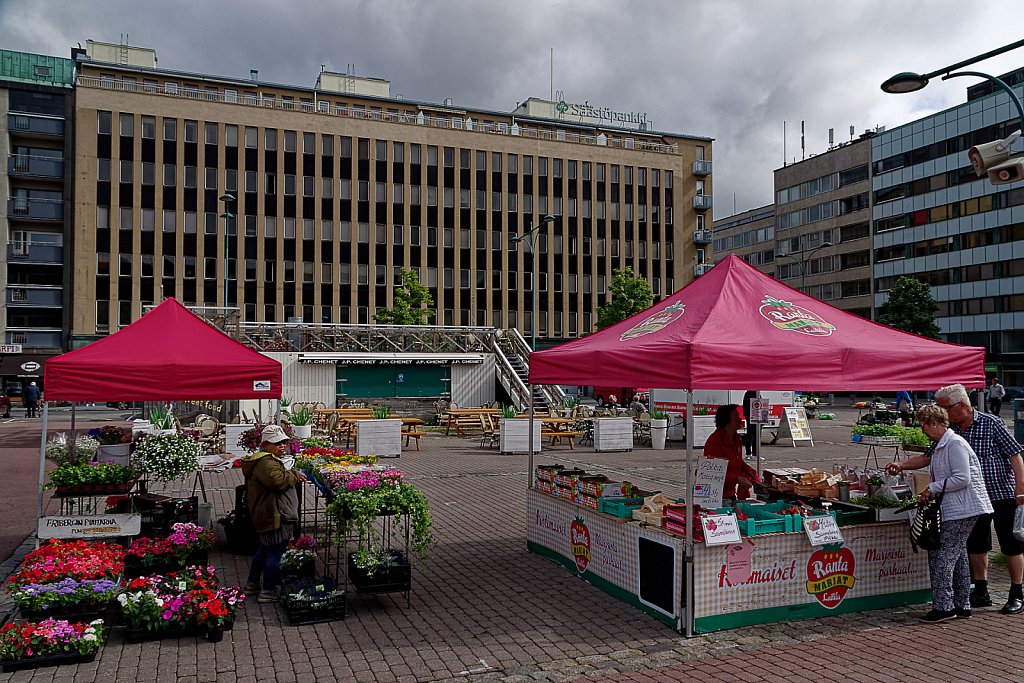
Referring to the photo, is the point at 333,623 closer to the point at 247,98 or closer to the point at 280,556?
the point at 280,556

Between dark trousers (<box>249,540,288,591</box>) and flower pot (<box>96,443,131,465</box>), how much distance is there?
3.30 meters

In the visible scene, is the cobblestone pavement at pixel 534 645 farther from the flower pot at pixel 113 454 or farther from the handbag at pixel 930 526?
the flower pot at pixel 113 454

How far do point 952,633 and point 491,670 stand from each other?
3911 millimetres

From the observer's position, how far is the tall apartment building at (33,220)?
54.2 metres

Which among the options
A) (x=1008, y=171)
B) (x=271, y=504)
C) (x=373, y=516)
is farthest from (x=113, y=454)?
(x=1008, y=171)

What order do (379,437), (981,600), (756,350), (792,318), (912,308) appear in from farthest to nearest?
(912,308) → (379,437) → (792,318) → (981,600) → (756,350)

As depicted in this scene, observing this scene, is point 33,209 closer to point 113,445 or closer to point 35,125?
point 35,125

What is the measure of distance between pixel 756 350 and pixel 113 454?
8.01 meters

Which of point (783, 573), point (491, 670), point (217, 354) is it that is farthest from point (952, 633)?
point (217, 354)

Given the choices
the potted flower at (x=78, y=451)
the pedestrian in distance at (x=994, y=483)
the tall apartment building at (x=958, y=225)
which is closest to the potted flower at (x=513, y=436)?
the potted flower at (x=78, y=451)

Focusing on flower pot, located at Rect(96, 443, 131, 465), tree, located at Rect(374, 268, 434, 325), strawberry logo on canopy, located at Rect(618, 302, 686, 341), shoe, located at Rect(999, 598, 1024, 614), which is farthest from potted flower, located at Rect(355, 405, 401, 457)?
tree, located at Rect(374, 268, 434, 325)

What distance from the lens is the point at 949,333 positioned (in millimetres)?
64812

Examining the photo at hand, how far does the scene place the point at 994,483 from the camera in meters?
7.32

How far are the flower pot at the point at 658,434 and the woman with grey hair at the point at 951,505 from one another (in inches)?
638
